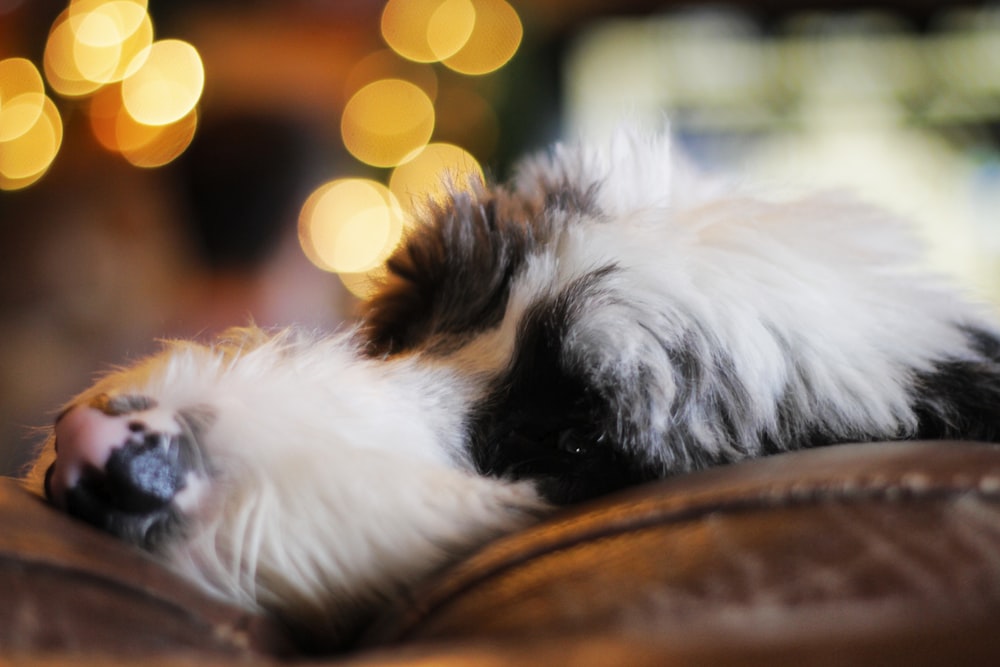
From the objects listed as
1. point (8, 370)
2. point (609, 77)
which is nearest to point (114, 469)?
point (8, 370)

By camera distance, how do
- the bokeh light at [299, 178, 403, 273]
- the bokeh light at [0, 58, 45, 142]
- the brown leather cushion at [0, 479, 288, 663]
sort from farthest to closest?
the bokeh light at [299, 178, 403, 273], the bokeh light at [0, 58, 45, 142], the brown leather cushion at [0, 479, 288, 663]

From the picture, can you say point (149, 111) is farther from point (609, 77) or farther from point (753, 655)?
point (753, 655)

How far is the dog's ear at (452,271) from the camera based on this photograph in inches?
44.4

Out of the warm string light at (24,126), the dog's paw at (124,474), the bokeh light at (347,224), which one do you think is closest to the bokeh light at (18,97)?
the warm string light at (24,126)

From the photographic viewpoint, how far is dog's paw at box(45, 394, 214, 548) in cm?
77

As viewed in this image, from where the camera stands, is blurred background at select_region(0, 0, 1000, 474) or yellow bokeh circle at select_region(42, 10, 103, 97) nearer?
yellow bokeh circle at select_region(42, 10, 103, 97)

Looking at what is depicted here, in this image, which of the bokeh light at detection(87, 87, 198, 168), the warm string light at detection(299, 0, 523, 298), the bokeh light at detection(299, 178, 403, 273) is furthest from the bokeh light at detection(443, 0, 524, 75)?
the bokeh light at detection(87, 87, 198, 168)

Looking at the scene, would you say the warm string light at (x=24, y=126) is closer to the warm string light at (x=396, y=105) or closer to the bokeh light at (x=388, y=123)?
the warm string light at (x=396, y=105)

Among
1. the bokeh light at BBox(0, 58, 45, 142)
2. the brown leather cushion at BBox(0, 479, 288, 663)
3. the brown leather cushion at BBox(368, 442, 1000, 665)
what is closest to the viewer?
the brown leather cushion at BBox(368, 442, 1000, 665)

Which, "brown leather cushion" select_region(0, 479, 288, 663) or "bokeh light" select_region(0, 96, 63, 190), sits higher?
"bokeh light" select_region(0, 96, 63, 190)

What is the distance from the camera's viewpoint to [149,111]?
4047 millimetres

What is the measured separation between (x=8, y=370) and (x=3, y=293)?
11.6 inches

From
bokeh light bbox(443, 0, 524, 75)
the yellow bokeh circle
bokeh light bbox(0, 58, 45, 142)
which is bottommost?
bokeh light bbox(0, 58, 45, 142)

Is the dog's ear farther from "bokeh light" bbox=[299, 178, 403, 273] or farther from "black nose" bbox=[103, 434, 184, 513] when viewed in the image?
"bokeh light" bbox=[299, 178, 403, 273]
